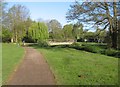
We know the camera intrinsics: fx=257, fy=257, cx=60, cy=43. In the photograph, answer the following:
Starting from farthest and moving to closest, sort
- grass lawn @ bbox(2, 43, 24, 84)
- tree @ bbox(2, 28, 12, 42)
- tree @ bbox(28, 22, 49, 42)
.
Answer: tree @ bbox(28, 22, 49, 42)
tree @ bbox(2, 28, 12, 42)
grass lawn @ bbox(2, 43, 24, 84)

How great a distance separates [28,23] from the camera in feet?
259

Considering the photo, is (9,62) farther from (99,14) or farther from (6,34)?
(6,34)

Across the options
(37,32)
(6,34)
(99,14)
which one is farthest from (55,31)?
(99,14)

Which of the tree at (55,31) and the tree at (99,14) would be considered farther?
the tree at (55,31)

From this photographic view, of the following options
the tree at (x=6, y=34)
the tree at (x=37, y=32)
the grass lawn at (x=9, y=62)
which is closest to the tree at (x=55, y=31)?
the tree at (x=37, y=32)

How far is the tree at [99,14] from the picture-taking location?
3459 centimetres

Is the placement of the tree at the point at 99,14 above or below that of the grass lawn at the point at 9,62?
above

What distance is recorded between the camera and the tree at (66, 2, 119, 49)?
34.6 meters

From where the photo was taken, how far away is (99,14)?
35.1m

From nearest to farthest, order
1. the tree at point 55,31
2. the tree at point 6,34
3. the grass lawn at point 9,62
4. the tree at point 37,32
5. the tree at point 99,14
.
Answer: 1. the grass lawn at point 9,62
2. the tree at point 99,14
3. the tree at point 6,34
4. the tree at point 37,32
5. the tree at point 55,31

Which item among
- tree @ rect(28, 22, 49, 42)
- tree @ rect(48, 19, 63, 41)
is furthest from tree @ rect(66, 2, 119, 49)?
tree @ rect(48, 19, 63, 41)

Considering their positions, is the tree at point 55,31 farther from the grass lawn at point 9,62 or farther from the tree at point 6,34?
the grass lawn at point 9,62

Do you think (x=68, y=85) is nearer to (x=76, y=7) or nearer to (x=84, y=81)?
(x=84, y=81)

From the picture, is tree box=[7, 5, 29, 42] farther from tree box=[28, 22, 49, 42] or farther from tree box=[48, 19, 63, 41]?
tree box=[48, 19, 63, 41]
